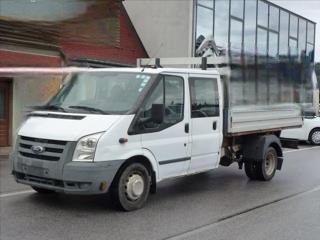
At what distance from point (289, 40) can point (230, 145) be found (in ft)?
21.6

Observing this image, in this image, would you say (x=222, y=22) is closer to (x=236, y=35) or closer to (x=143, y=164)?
(x=236, y=35)

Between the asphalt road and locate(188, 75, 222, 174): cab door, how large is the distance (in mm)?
560

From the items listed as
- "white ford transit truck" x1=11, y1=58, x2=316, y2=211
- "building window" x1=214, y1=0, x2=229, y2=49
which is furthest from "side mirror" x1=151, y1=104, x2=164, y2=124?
"building window" x1=214, y1=0, x2=229, y2=49

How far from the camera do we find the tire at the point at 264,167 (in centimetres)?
929

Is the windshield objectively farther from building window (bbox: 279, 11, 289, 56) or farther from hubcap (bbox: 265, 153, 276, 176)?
building window (bbox: 279, 11, 289, 56)

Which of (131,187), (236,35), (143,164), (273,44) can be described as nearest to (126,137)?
(143,164)

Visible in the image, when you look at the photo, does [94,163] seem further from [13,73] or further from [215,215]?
[13,73]

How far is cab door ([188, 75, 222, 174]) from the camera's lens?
7.59 m

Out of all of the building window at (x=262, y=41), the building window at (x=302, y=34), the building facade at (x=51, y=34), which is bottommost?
the building facade at (x=51, y=34)

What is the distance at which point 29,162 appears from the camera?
20.9ft

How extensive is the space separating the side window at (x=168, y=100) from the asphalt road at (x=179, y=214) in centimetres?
118

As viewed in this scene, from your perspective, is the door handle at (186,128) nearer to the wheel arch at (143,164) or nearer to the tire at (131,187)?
the wheel arch at (143,164)

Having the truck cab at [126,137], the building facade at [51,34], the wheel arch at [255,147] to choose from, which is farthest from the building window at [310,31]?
the wheel arch at [255,147]

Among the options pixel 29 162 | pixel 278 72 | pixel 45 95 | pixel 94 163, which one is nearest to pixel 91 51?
pixel 45 95
